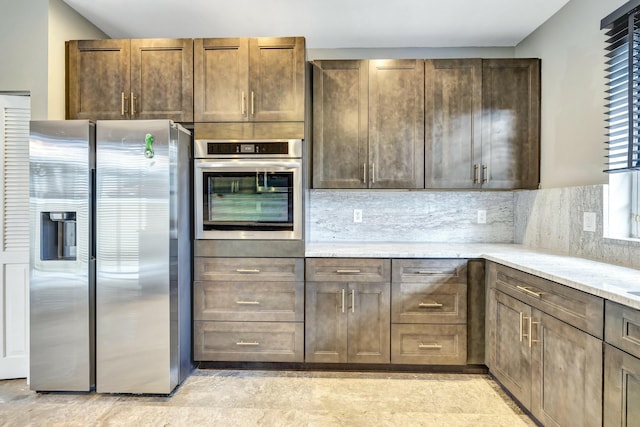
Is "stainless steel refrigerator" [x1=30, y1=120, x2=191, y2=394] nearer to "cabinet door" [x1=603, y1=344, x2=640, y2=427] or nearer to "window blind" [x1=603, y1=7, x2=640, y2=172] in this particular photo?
"cabinet door" [x1=603, y1=344, x2=640, y2=427]

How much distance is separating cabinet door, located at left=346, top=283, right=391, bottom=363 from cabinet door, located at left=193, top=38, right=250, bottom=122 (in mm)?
1502

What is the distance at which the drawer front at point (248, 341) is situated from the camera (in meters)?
2.68

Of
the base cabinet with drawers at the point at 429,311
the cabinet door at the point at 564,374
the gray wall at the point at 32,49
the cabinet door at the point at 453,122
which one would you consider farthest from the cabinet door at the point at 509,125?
the gray wall at the point at 32,49

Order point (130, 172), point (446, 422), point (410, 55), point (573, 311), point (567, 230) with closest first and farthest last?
point (573, 311) < point (446, 422) < point (130, 172) < point (567, 230) < point (410, 55)

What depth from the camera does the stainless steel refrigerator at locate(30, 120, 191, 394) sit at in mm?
2336

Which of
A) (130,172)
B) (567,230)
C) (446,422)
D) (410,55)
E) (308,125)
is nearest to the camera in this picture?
(446,422)

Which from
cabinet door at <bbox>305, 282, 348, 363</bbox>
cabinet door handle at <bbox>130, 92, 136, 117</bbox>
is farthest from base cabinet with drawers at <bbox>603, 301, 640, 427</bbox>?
cabinet door handle at <bbox>130, 92, 136, 117</bbox>

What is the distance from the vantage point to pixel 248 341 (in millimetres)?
2689

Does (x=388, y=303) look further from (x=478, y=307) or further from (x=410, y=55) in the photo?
(x=410, y=55)

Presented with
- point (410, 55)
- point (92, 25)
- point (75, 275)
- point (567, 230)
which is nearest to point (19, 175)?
point (75, 275)

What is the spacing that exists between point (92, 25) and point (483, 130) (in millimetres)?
3161

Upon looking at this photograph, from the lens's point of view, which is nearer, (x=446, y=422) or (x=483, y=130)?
(x=446, y=422)

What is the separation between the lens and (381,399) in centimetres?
237

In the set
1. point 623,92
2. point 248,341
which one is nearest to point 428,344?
→ point 248,341
